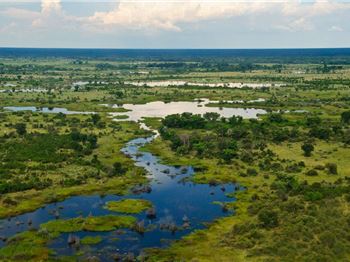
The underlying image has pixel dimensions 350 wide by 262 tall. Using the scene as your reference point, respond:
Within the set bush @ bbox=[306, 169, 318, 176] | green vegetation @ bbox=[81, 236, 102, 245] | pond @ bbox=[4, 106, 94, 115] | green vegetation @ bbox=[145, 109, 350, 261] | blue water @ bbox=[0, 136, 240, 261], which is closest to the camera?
green vegetation @ bbox=[145, 109, 350, 261]

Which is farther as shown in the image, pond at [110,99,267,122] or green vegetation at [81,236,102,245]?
pond at [110,99,267,122]

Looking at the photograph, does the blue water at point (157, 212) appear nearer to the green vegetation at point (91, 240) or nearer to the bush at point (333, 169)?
the green vegetation at point (91, 240)

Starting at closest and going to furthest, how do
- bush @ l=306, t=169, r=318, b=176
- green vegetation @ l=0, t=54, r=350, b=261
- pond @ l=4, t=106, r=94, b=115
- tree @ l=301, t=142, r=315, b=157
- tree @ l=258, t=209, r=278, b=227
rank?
1. green vegetation @ l=0, t=54, r=350, b=261
2. tree @ l=258, t=209, r=278, b=227
3. bush @ l=306, t=169, r=318, b=176
4. tree @ l=301, t=142, r=315, b=157
5. pond @ l=4, t=106, r=94, b=115

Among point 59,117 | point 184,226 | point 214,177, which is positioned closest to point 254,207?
point 184,226

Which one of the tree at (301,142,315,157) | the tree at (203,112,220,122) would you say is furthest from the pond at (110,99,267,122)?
the tree at (301,142,315,157)

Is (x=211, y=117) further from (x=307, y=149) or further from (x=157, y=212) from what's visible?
(x=157, y=212)

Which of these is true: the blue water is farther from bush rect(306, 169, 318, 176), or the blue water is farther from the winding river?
bush rect(306, 169, 318, 176)

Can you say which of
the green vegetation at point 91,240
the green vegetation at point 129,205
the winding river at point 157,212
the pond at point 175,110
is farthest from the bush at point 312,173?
the pond at point 175,110
